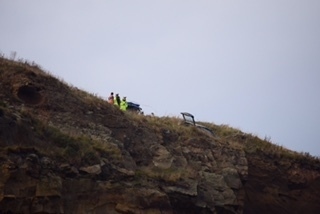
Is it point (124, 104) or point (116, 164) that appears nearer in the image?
point (116, 164)

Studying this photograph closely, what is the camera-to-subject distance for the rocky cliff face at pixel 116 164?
488 inches

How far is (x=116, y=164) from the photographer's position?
14.9 meters

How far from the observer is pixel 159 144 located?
18.6 meters

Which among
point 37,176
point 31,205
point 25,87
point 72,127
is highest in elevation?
point 25,87

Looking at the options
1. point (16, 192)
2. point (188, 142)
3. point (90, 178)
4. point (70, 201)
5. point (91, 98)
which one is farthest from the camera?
point (188, 142)

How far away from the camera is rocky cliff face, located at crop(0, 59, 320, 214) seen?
12.4 metres

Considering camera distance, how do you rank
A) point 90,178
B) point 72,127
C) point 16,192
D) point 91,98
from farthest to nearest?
point 91,98 → point 72,127 → point 90,178 → point 16,192

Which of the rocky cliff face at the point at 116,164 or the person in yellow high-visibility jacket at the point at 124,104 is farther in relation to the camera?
the person in yellow high-visibility jacket at the point at 124,104

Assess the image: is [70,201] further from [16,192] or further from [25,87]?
[25,87]

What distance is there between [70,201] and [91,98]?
22.1ft

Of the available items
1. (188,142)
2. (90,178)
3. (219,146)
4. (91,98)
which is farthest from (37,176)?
(219,146)

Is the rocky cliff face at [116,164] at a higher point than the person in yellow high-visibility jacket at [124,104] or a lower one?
lower

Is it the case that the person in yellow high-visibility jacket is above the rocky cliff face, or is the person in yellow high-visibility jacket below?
above

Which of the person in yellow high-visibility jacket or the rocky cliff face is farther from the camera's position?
the person in yellow high-visibility jacket
